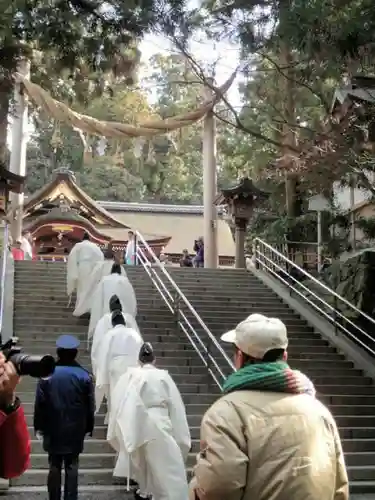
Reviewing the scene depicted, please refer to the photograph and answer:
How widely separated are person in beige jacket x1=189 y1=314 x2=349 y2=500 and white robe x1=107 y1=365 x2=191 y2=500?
2.89 meters

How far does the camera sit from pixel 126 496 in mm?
5828

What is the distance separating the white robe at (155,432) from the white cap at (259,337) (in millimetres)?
2813

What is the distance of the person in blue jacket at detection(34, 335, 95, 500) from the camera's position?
4.87 metres

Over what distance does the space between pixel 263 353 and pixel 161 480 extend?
3.01 m

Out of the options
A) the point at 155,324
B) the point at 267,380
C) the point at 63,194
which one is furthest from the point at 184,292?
the point at 63,194

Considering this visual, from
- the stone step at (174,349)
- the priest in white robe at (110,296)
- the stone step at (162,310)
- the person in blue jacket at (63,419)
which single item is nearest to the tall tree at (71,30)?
the priest in white robe at (110,296)

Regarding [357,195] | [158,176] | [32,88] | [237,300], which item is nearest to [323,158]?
[237,300]

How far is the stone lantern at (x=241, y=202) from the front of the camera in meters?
16.4

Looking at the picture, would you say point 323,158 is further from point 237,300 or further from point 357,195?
point 357,195

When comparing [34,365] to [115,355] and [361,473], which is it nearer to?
[115,355]

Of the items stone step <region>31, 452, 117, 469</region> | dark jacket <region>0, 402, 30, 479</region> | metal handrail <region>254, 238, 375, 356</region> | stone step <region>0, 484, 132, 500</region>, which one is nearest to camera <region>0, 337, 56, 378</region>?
dark jacket <region>0, 402, 30, 479</region>

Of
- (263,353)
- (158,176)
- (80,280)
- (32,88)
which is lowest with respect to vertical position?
(263,353)

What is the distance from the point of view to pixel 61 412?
488 cm

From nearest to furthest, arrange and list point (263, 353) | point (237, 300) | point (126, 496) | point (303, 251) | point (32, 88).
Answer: point (263, 353) → point (126, 496) → point (237, 300) → point (32, 88) → point (303, 251)
